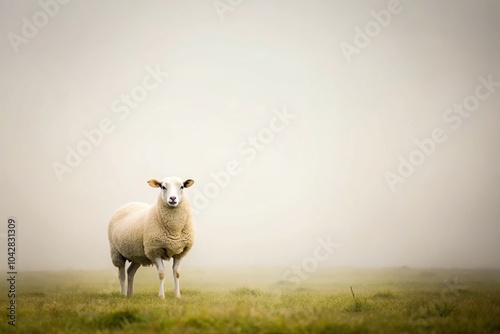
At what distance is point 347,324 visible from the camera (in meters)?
6.45

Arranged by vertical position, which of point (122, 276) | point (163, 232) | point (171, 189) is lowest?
point (122, 276)

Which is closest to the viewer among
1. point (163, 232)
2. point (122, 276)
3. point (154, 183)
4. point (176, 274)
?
point (176, 274)

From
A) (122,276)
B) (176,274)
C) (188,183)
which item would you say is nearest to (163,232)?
(176,274)

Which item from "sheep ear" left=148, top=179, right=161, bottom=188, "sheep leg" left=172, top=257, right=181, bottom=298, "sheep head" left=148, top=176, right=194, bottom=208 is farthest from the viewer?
"sheep ear" left=148, top=179, right=161, bottom=188

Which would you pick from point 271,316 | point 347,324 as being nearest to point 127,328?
point 271,316

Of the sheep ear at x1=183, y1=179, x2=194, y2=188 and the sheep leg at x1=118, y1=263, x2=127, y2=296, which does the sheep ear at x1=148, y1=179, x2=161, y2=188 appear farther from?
the sheep leg at x1=118, y1=263, x2=127, y2=296


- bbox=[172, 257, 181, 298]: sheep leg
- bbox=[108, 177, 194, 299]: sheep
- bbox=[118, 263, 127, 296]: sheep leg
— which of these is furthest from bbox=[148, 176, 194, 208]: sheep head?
bbox=[118, 263, 127, 296]: sheep leg

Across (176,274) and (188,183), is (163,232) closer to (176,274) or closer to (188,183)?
(176,274)

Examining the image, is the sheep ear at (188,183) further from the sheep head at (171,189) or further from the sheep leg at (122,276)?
the sheep leg at (122,276)

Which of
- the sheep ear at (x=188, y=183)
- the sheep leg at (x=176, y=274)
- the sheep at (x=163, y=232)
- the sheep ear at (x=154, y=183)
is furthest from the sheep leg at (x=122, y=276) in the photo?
the sheep ear at (x=188, y=183)

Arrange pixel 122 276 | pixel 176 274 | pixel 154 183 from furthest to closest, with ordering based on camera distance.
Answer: pixel 122 276 → pixel 154 183 → pixel 176 274

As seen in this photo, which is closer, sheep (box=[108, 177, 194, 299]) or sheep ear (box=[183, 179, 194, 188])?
sheep (box=[108, 177, 194, 299])

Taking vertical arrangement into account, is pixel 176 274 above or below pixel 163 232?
below

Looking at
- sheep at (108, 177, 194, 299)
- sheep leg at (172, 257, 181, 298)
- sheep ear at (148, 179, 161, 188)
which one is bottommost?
sheep leg at (172, 257, 181, 298)
